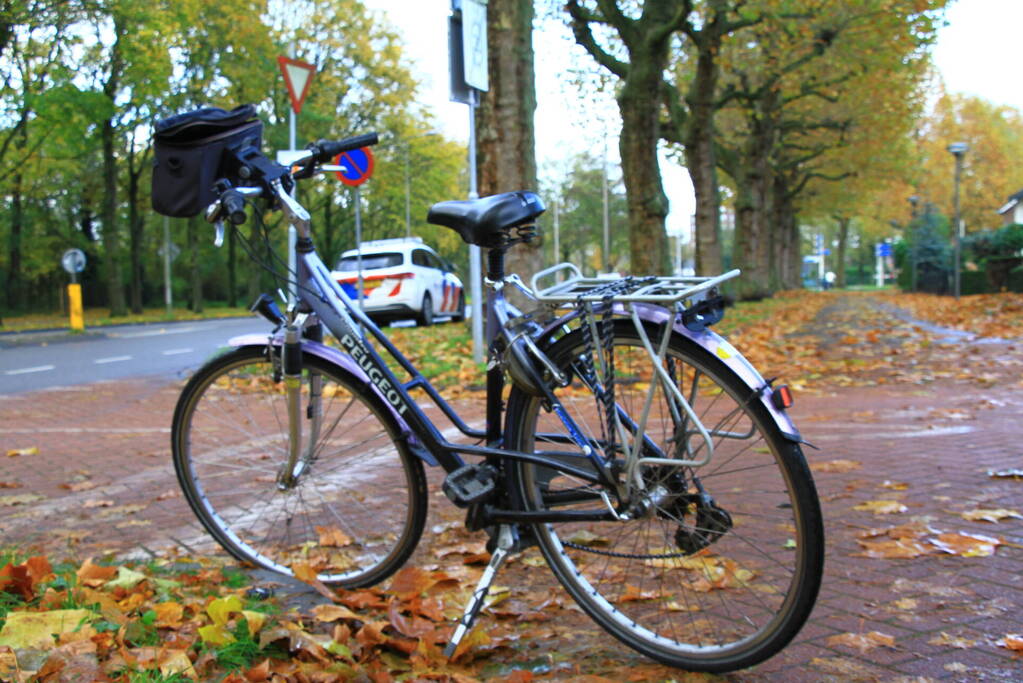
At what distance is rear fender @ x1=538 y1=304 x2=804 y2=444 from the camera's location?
7.16 ft

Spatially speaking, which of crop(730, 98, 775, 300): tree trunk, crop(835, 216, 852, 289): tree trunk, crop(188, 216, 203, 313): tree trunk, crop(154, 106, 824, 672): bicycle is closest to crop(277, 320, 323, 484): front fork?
crop(154, 106, 824, 672): bicycle

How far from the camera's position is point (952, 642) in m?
2.48

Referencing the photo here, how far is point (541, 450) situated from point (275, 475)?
1183 millimetres

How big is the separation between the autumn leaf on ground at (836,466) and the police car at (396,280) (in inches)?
481

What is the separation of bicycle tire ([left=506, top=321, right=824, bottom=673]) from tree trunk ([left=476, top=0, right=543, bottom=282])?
662 cm

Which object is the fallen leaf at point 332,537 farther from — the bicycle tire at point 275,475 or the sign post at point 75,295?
the sign post at point 75,295

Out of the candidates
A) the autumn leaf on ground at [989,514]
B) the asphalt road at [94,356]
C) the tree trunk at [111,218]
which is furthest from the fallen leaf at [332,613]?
the tree trunk at [111,218]

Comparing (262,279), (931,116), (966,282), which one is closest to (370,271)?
(966,282)

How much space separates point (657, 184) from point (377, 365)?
14157 mm

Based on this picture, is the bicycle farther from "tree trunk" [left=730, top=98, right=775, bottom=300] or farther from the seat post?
"tree trunk" [left=730, top=98, right=775, bottom=300]

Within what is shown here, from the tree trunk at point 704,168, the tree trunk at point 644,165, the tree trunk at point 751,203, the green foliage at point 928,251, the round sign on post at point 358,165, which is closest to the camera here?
the round sign on post at point 358,165

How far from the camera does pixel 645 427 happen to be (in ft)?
8.17

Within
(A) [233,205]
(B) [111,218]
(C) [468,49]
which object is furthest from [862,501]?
(B) [111,218]

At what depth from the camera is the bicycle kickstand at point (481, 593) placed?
8.26 feet
